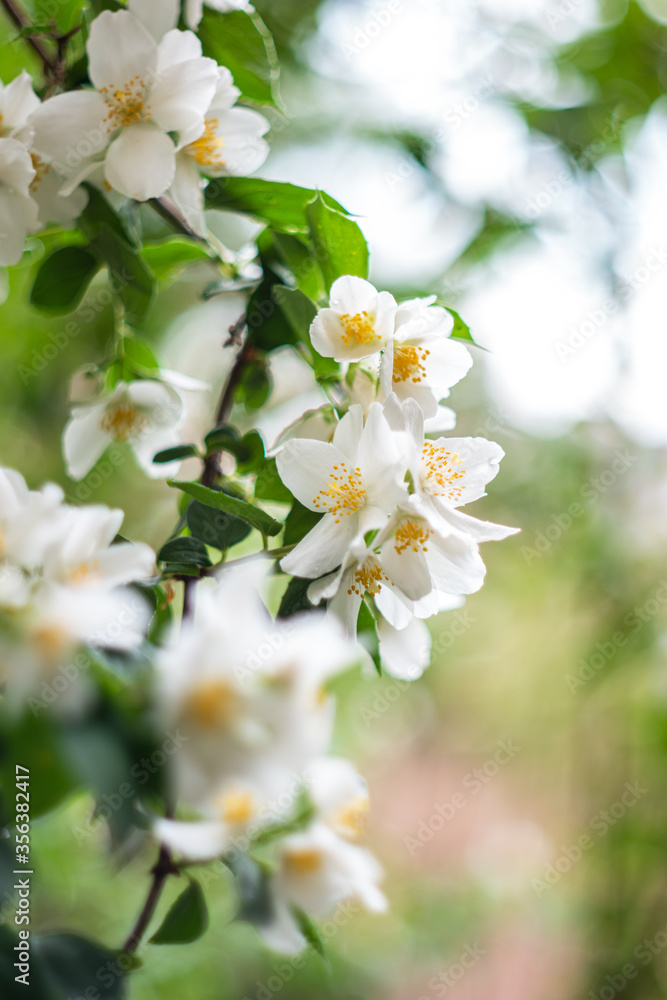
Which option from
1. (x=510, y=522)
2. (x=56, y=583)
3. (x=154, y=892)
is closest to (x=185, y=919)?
(x=154, y=892)

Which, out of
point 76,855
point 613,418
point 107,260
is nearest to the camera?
point 107,260

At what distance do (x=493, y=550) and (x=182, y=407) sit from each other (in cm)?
217

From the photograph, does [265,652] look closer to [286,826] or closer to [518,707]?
[286,826]

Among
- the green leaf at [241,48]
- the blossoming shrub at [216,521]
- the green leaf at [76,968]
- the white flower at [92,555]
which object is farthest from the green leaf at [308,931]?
the green leaf at [241,48]

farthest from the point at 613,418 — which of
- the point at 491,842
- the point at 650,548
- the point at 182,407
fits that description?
the point at 491,842

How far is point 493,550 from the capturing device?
269 centimetres

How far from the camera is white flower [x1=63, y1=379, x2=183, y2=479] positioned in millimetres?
659

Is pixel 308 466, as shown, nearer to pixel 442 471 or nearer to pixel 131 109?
pixel 442 471

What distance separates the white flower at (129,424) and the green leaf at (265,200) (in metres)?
0.17

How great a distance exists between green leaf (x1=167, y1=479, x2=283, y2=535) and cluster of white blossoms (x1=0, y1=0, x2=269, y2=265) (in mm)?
217

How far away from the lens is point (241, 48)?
23.6 inches

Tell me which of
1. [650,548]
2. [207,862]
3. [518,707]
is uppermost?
[207,862]

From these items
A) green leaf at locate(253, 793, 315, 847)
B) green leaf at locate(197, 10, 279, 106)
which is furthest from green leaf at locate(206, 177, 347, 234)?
green leaf at locate(253, 793, 315, 847)

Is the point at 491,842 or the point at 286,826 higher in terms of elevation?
the point at 286,826
